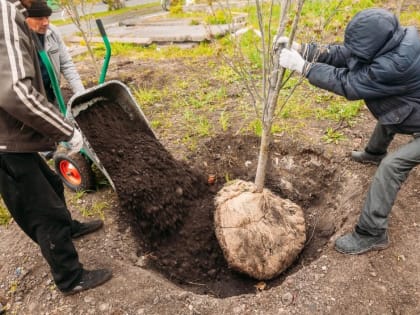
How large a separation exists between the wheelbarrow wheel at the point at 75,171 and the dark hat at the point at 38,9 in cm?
108

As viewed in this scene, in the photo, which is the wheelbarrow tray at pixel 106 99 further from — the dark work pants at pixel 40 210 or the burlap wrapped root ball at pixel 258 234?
the burlap wrapped root ball at pixel 258 234

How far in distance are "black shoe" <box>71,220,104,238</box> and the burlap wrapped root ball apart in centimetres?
93

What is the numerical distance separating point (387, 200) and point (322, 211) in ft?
2.34

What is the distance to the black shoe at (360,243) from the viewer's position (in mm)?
2205

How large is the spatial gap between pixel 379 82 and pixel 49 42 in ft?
8.76

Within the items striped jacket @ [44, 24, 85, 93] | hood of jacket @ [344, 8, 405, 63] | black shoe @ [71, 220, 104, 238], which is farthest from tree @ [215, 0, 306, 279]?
striped jacket @ [44, 24, 85, 93]

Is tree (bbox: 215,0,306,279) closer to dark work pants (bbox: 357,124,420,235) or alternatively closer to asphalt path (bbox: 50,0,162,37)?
dark work pants (bbox: 357,124,420,235)

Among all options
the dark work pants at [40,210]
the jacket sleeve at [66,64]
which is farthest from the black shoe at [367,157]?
the jacket sleeve at [66,64]

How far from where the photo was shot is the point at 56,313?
2059 mm

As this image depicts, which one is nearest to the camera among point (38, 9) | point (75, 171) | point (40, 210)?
point (40, 210)

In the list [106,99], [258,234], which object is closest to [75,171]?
[106,99]

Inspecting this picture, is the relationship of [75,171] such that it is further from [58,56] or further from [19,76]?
[19,76]

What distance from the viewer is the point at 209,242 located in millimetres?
2781

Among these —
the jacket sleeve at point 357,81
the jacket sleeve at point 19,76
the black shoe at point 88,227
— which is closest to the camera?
the jacket sleeve at point 19,76
